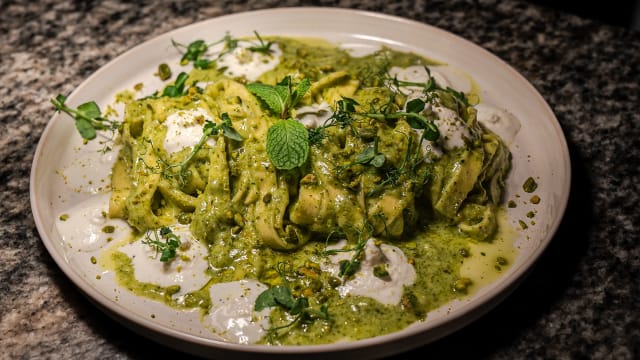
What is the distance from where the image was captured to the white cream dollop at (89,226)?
2992mm

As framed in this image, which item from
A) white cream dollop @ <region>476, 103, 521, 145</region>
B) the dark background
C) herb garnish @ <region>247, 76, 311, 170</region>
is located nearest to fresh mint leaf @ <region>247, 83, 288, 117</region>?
herb garnish @ <region>247, 76, 311, 170</region>

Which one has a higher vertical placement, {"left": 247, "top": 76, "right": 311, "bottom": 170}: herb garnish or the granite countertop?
{"left": 247, "top": 76, "right": 311, "bottom": 170}: herb garnish

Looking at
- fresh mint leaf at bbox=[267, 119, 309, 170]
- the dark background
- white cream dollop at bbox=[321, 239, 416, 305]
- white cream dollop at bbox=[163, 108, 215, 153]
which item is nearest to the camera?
white cream dollop at bbox=[321, 239, 416, 305]

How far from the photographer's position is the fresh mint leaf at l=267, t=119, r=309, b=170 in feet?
9.37

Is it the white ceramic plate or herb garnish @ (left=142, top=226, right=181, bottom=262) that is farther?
herb garnish @ (left=142, top=226, right=181, bottom=262)

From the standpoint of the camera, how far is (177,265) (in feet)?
9.40

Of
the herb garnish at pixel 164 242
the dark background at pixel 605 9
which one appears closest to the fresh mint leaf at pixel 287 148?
the herb garnish at pixel 164 242

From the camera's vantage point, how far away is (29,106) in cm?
402

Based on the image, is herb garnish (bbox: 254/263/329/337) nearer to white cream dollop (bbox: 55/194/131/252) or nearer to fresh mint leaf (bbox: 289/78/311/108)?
white cream dollop (bbox: 55/194/131/252)

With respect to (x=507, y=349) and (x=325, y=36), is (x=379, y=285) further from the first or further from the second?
(x=325, y=36)

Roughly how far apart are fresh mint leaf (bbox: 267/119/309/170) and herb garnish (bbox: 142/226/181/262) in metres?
0.55

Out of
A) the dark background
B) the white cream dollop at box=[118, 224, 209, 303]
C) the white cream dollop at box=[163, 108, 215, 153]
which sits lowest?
the dark background

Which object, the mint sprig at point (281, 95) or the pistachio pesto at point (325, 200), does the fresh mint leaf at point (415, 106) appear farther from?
the mint sprig at point (281, 95)

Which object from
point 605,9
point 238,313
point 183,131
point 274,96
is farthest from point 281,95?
point 605,9
